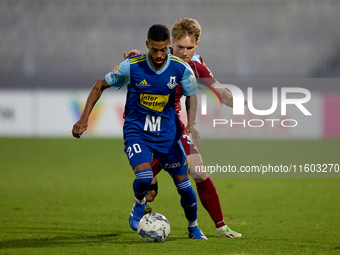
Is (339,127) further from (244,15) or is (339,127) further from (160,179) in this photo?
(160,179)

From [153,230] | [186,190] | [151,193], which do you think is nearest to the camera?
[153,230]

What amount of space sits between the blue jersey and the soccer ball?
0.69 m

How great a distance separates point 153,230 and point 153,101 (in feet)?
3.59

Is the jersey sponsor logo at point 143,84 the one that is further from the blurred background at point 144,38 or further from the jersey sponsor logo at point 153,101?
the blurred background at point 144,38

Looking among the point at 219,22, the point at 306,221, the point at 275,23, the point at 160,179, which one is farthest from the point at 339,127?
the point at 306,221

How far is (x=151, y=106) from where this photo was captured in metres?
4.08

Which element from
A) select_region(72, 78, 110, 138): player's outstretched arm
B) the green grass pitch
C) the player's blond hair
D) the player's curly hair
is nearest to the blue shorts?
select_region(72, 78, 110, 138): player's outstretched arm

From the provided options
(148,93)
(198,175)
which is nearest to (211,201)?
(198,175)

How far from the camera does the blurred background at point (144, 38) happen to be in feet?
50.5

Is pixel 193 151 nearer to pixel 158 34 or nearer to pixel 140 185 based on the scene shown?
pixel 140 185

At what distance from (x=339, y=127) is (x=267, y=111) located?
2208 mm

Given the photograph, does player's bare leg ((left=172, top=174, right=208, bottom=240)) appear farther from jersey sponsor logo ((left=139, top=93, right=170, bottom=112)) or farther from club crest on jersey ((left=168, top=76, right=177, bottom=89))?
club crest on jersey ((left=168, top=76, right=177, bottom=89))

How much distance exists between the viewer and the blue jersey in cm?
404

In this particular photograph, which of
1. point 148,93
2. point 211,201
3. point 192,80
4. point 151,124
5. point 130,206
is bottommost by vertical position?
point 130,206
